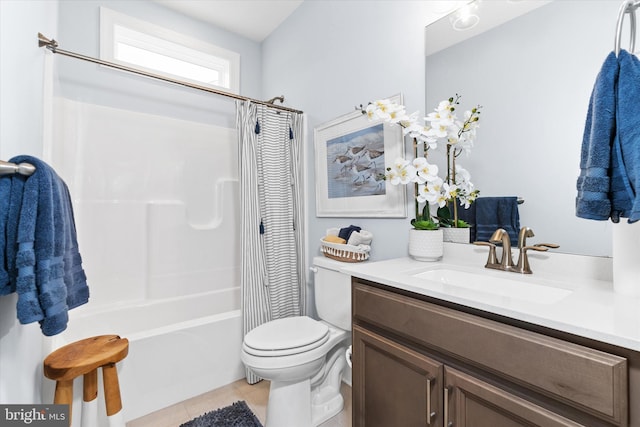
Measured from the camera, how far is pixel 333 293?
5.41 feet

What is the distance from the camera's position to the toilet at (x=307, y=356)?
1333mm

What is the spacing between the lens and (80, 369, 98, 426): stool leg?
4.08 feet

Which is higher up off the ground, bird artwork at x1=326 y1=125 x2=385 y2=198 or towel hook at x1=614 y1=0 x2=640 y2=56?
towel hook at x1=614 y1=0 x2=640 y2=56

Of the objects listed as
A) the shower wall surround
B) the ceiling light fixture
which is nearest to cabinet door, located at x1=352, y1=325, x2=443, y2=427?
the ceiling light fixture

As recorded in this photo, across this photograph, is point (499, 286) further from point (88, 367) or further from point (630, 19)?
point (88, 367)

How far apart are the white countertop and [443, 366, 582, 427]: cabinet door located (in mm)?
198

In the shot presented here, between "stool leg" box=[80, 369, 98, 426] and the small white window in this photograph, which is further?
the small white window

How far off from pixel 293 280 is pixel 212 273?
0.79 metres

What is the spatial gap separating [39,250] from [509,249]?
1.52 meters

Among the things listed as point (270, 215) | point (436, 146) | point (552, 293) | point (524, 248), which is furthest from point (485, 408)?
point (270, 215)

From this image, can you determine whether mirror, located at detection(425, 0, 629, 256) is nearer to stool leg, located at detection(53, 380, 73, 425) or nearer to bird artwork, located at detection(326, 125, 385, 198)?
bird artwork, located at detection(326, 125, 385, 198)

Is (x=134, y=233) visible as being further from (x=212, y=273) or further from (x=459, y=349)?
(x=459, y=349)

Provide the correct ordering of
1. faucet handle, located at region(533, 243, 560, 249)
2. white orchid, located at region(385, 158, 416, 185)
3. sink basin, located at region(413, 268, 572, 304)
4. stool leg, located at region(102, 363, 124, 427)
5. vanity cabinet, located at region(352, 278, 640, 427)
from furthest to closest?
white orchid, located at region(385, 158, 416, 185), stool leg, located at region(102, 363, 124, 427), faucet handle, located at region(533, 243, 560, 249), sink basin, located at region(413, 268, 572, 304), vanity cabinet, located at region(352, 278, 640, 427)

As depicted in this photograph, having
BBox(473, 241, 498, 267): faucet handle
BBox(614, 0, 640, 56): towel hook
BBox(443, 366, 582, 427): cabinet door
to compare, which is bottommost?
BBox(443, 366, 582, 427): cabinet door
